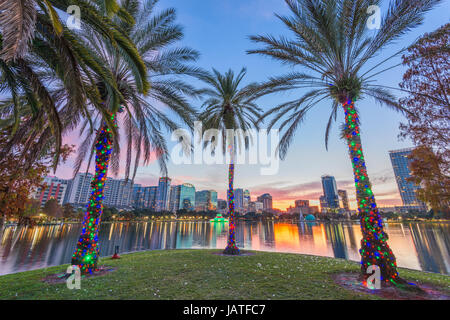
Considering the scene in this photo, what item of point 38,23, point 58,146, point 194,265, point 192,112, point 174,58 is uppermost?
point 174,58

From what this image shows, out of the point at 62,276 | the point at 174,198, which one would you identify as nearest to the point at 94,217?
the point at 62,276

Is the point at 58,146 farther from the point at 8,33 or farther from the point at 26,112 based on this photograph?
the point at 26,112

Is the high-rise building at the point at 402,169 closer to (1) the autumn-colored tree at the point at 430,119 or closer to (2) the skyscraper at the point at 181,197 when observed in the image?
(1) the autumn-colored tree at the point at 430,119

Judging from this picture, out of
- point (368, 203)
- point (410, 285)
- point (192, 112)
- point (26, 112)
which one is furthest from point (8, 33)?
point (410, 285)

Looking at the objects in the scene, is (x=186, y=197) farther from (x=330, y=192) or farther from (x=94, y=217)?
(x=94, y=217)

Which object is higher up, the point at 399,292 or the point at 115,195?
the point at 115,195

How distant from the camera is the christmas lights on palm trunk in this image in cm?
675

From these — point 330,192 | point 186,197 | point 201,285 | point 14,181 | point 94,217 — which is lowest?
point 201,285

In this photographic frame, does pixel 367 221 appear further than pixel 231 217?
No

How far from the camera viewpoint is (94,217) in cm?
732

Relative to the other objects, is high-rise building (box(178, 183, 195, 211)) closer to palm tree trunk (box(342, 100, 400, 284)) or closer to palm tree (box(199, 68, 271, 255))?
palm tree (box(199, 68, 271, 255))
